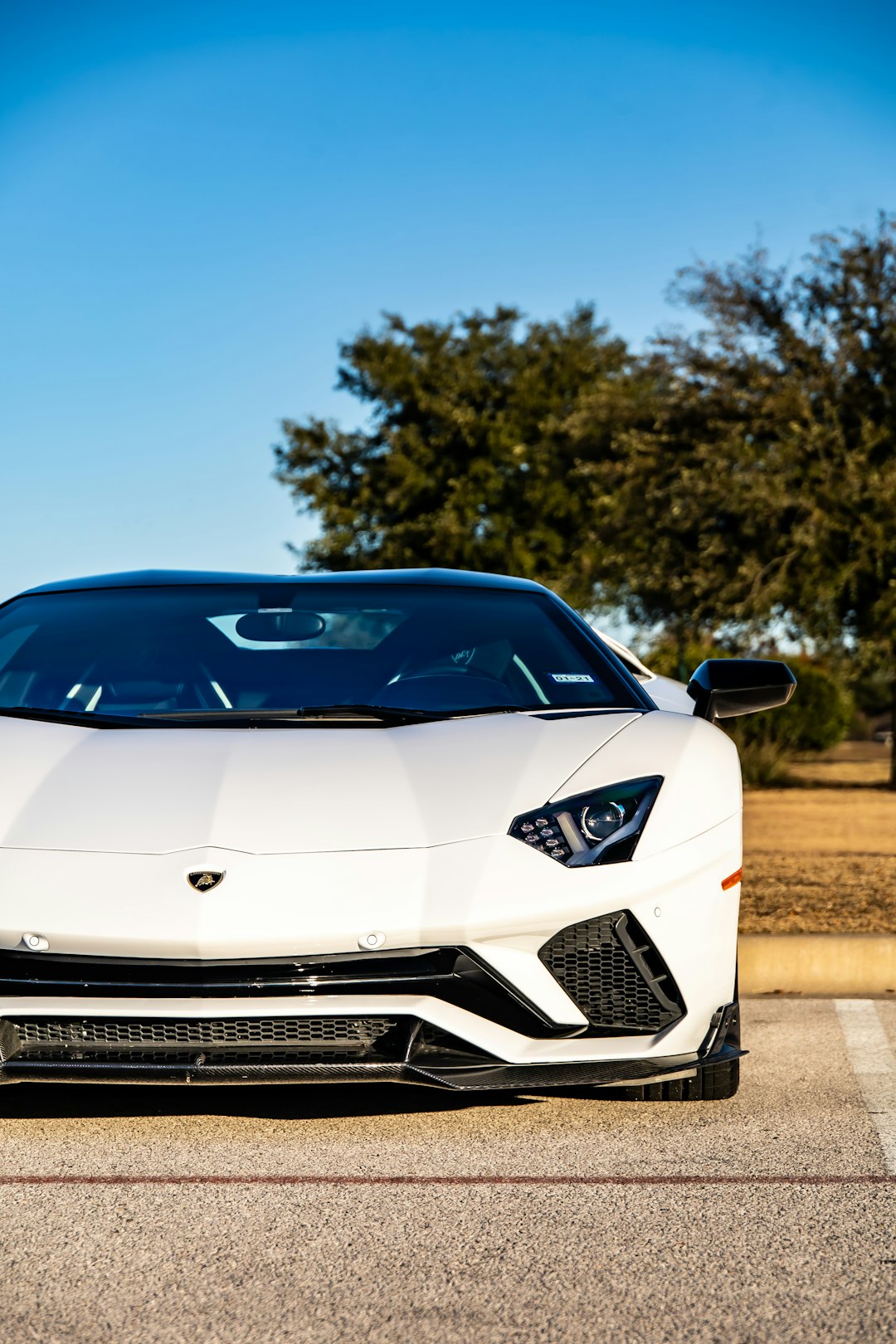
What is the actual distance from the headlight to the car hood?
5 cm

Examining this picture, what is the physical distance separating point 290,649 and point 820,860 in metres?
6.75

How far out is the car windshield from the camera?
410 cm

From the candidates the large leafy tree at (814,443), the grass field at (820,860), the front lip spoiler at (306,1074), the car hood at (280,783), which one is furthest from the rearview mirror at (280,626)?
the large leafy tree at (814,443)

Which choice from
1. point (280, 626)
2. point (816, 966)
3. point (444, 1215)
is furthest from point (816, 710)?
point (444, 1215)

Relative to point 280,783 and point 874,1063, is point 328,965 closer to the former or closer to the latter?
point 280,783

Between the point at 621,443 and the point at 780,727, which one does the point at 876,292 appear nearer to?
the point at 621,443

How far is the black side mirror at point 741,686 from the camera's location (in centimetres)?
412

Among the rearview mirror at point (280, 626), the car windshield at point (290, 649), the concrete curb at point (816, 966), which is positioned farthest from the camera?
the concrete curb at point (816, 966)

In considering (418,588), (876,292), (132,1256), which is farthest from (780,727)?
(132,1256)

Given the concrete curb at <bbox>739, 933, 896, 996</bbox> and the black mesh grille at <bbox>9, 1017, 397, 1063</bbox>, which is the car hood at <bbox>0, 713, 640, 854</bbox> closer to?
the black mesh grille at <bbox>9, 1017, 397, 1063</bbox>

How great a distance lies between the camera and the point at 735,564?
2111cm

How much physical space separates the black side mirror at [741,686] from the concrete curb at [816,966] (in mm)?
1643

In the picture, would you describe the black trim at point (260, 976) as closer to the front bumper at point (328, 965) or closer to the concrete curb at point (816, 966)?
the front bumper at point (328, 965)

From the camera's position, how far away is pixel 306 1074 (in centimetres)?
305
